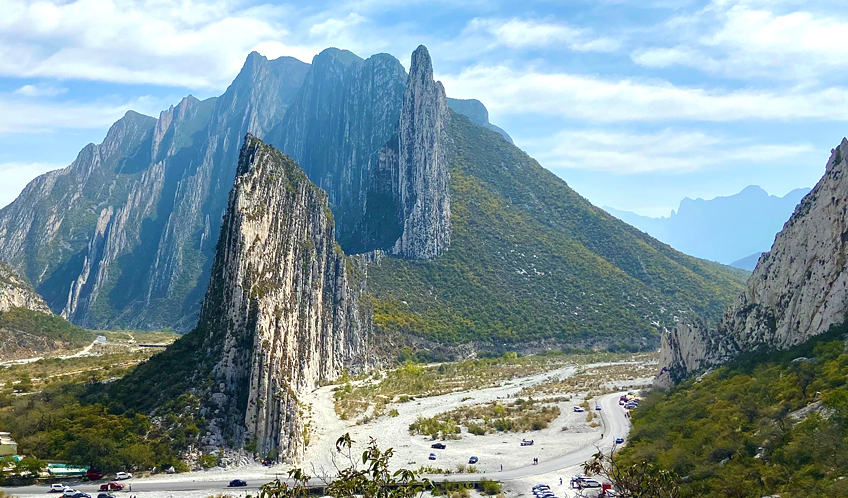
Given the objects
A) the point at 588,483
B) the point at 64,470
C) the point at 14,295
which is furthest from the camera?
the point at 14,295

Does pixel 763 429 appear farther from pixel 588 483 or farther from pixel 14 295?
pixel 14 295

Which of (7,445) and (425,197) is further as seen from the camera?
(425,197)

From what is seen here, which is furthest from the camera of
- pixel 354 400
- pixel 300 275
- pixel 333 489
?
pixel 300 275

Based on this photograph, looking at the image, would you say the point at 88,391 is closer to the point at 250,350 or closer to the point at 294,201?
the point at 250,350

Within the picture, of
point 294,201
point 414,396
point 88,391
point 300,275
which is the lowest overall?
point 414,396

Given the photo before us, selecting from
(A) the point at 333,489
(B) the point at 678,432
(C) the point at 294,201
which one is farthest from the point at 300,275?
(A) the point at 333,489

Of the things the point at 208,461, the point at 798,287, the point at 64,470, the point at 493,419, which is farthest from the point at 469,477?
the point at 798,287

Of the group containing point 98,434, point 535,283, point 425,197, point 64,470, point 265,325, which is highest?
point 425,197
